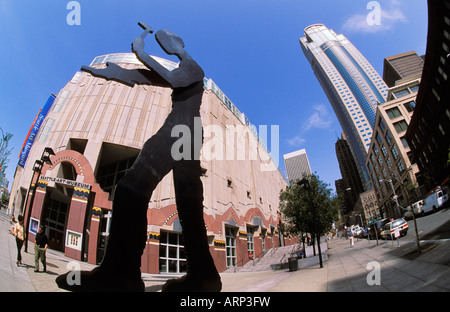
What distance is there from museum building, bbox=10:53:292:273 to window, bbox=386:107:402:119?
41.4 meters

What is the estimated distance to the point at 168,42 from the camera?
7.04m

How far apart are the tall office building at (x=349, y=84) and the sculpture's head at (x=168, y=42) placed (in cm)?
12508

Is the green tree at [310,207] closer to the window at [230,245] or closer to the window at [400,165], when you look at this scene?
the window at [230,245]

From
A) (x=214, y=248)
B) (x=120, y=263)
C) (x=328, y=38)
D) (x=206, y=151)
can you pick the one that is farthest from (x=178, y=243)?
(x=328, y=38)

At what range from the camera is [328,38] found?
175 metres

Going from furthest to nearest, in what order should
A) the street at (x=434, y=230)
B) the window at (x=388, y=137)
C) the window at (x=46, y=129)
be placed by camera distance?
the window at (x=388, y=137) → the window at (x=46, y=129) → the street at (x=434, y=230)

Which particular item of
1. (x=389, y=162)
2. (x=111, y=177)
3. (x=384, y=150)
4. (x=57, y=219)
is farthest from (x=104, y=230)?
(x=384, y=150)

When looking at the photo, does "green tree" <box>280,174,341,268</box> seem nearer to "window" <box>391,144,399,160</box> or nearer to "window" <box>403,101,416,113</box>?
"window" <box>391,144,399,160</box>

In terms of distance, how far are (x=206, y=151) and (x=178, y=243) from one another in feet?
34.6

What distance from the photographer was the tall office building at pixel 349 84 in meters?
119

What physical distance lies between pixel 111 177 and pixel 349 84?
154617 millimetres

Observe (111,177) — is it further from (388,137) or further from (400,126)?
(388,137)

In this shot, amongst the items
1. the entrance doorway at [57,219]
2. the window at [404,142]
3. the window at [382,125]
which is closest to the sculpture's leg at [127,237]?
the entrance doorway at [57,219]
